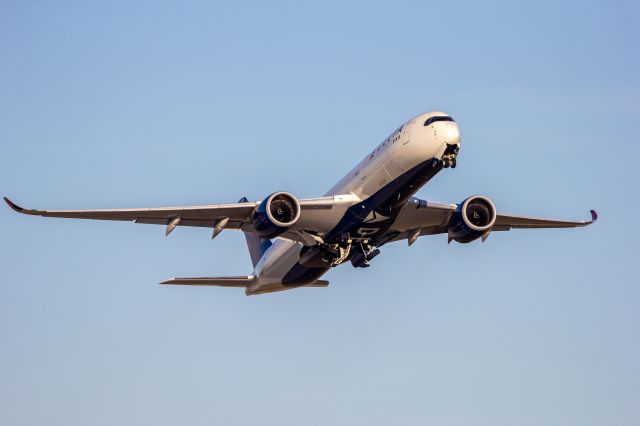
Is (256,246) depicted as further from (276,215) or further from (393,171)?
(393,171)

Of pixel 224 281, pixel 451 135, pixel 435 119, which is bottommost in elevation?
pixel 224 281

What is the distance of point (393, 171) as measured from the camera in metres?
54.8

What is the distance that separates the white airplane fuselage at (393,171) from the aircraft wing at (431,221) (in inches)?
82.8

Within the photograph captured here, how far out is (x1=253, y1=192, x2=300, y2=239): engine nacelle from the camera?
5488cm

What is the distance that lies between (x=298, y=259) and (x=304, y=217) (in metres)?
4.18

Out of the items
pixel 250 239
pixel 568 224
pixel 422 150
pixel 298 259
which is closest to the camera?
pixel 422 150

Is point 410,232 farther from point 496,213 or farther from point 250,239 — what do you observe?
point 250,239

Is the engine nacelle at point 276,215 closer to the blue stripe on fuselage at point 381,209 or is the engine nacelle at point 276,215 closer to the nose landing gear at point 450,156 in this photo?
the blue stripe on fuselage at point 381,209

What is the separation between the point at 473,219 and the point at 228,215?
39.7 ft

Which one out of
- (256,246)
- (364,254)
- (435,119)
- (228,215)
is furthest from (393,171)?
(256,246)

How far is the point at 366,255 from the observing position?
58.8m

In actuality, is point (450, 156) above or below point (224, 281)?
above

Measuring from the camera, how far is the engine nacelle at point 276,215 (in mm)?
54875

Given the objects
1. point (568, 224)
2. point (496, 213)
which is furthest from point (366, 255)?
point (568, 224)
